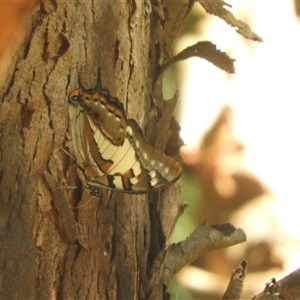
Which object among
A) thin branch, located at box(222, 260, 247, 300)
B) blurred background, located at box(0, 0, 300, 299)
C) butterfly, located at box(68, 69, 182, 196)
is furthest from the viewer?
blurred background, located at box(0, 0, 300, 299)

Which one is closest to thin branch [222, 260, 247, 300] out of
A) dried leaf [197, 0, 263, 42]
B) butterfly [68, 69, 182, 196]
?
butterfly [68, 69, 182, 196]

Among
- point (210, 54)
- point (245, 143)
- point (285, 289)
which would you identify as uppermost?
point (245, 143)

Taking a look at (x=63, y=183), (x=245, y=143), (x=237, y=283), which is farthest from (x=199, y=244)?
(x=245, y=143)

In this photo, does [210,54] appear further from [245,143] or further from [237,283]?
[245,143]

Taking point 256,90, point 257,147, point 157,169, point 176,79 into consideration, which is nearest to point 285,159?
point 257,147

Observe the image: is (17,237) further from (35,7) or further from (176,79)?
(176,79)

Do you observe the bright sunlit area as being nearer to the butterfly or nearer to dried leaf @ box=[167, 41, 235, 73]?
dried leaf @ box=[167, 41, 235, 73]
